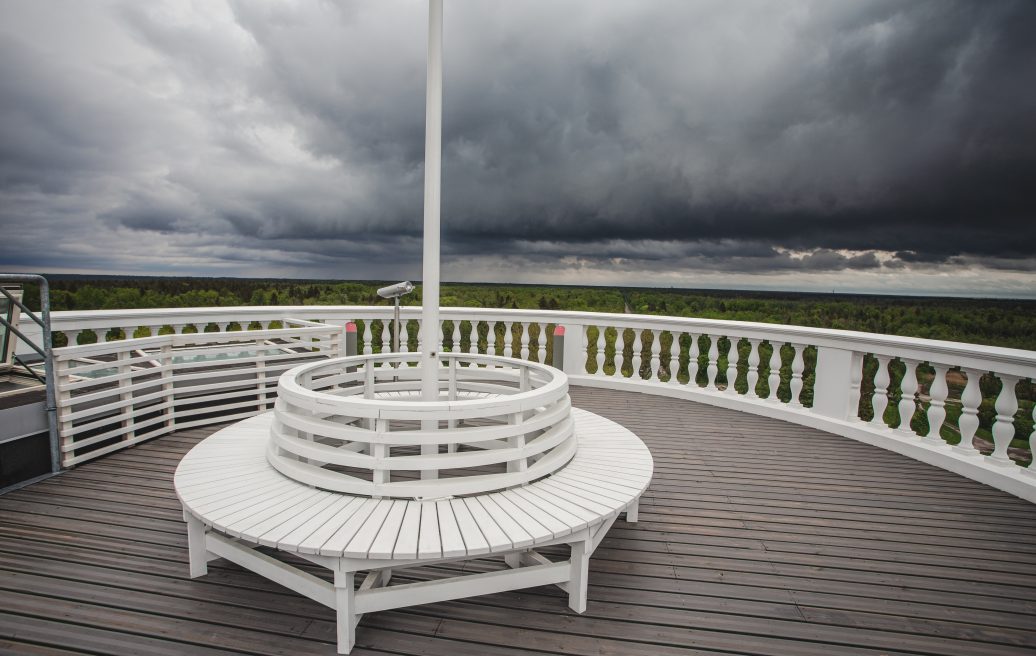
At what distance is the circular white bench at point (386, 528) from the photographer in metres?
1.71

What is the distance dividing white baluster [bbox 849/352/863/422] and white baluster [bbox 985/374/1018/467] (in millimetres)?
1116

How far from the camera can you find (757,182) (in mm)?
12125

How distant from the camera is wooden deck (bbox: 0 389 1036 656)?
5.99 ft

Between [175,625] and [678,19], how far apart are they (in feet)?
32.0

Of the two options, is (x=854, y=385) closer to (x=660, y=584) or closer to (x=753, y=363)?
(x=753, y=363)

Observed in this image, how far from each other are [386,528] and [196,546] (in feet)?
3.78

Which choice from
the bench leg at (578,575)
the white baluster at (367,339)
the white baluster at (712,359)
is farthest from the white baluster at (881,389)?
the white baluster at (367,339)

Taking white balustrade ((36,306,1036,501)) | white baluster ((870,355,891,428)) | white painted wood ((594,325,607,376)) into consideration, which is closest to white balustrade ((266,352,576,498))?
white balustrade ((36,306,1036,501))

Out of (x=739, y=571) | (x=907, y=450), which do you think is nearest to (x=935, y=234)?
(x=907, y=450)

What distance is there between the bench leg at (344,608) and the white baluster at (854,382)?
16.9ft

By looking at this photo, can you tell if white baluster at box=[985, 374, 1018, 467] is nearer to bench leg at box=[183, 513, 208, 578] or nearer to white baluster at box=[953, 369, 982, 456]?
white baluster at box=[953, 369, 982, 456]

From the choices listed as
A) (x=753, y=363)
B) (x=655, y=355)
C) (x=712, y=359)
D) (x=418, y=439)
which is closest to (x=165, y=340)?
(x=418, y=439)

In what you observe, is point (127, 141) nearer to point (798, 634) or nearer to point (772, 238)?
point (798, 634)

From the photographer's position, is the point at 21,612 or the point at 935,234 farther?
the point at 935,234
